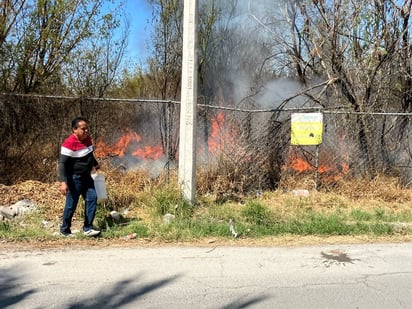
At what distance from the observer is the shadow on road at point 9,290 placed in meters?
3.90

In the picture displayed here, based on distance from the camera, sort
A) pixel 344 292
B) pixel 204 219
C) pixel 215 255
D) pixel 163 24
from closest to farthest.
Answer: pixel 344 292 → pixel 215 255 → pixel 204 219 → pixel 163 24

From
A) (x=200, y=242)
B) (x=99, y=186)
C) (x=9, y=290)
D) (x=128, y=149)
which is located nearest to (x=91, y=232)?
(x=99, y=186)

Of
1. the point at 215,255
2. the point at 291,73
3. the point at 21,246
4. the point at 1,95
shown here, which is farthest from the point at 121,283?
the point at 291,73

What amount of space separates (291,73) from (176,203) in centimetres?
607

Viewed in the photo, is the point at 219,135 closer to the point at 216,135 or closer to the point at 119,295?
the point at 216,135

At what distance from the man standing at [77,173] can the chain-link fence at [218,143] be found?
2.39 meters

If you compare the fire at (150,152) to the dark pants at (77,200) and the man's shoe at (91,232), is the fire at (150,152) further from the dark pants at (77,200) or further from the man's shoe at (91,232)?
the man's shoe at (91,232)

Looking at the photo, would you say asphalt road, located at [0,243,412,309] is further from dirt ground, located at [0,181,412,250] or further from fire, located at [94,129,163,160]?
fire, located at [94,129,163,160]

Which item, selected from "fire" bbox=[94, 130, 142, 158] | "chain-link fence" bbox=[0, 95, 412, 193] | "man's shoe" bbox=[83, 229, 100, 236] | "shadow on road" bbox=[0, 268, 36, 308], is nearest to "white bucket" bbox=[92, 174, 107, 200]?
"man's shoe" bbox=[83, 229, 100, 236]

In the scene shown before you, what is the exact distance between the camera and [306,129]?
345 inches

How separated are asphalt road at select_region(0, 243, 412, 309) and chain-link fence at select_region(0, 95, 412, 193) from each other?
318 centimetres

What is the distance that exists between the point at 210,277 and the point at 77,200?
2.44 metres

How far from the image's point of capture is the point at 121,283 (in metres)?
4.39

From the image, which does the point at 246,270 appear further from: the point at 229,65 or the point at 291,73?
the point at 229,65
